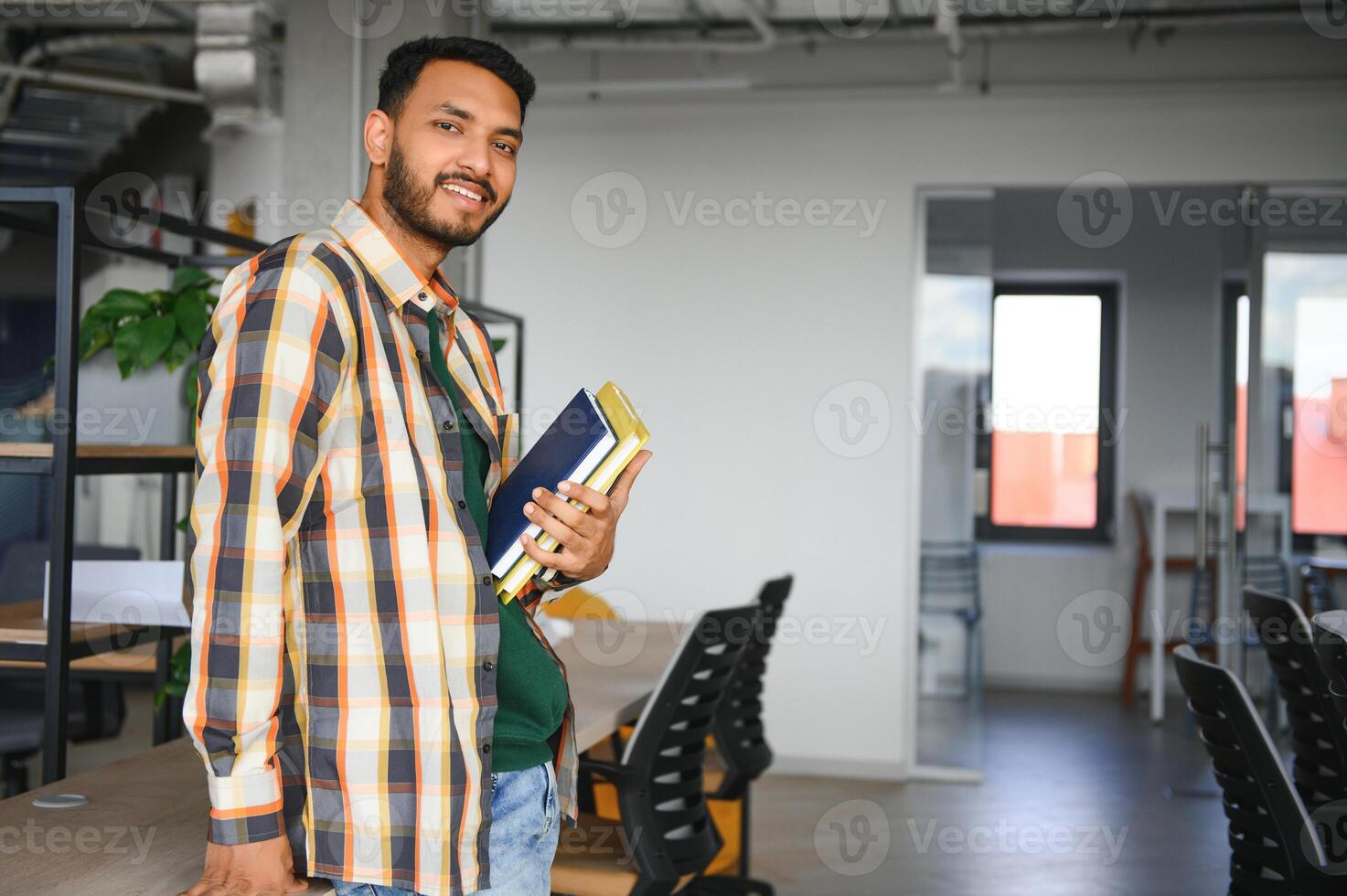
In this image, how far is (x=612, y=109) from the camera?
577cm

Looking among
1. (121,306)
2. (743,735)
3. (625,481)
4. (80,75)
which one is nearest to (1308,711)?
(743,735)

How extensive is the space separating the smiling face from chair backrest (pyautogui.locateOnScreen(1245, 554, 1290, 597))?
186 inches

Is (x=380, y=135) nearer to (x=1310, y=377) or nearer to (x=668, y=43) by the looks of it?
(x=668, y=43)

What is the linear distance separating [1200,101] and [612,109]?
2537 millimetres

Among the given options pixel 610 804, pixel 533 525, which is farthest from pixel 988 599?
pixel 533 525

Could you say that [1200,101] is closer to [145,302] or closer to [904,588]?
[904,588]

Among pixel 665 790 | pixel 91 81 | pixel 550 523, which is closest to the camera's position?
pixel 550 523

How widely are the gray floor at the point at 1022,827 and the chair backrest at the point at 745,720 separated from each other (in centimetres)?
86

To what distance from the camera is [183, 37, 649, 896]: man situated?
1.20 m

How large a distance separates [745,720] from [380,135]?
89.4 inches

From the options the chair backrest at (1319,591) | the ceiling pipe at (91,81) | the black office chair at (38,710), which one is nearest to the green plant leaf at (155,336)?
the black office chair at (38,710)

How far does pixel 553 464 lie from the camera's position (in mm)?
1387

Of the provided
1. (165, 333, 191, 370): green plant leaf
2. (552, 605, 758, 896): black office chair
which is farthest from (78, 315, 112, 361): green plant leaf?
(552, 605, 758, 896): black office chair

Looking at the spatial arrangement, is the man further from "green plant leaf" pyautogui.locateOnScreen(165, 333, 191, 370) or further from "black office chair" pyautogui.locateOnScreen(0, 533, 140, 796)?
"black office chair" pyautogui.locateOnScreen(0, 533, 140, 796)
